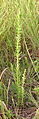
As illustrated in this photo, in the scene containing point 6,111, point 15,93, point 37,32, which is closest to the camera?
point 6,111

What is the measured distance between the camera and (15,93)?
1.17m

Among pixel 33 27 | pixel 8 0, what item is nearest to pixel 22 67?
pixel 33 27

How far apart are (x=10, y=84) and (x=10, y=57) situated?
221 millimetres

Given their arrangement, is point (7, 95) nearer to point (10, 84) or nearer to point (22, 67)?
point (10, 84)

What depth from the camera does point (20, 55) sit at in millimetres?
1369

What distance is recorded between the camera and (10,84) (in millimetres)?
1199

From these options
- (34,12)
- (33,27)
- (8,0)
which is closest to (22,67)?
(33,27)

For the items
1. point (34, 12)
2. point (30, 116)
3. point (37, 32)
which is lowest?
point (30, 116)

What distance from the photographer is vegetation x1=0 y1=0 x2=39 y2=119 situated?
3.67 feet

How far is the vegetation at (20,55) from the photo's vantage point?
1120 millimetres

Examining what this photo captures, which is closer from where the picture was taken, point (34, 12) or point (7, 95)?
point (7, 95)

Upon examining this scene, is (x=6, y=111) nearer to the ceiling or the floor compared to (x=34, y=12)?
nearer to the floor

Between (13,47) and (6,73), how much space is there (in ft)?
0.66

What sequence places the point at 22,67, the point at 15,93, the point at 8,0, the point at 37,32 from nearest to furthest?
1. the point at 15,93
2. the point at 22,67
3. the point at 37,32
4. the point at 8,0
